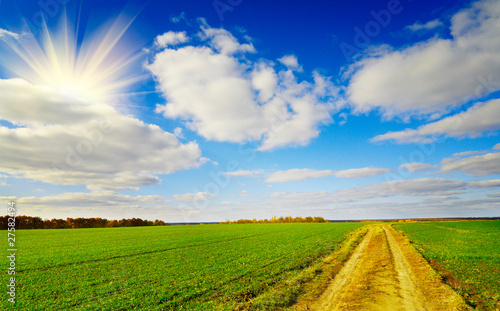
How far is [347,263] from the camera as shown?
69.5 feet

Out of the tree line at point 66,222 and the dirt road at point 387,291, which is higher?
the dirt road at point 387,291

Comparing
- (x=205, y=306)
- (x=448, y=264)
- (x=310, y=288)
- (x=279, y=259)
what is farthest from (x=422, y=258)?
(x=205, y=306)

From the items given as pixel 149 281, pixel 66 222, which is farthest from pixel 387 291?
pixel 66 222

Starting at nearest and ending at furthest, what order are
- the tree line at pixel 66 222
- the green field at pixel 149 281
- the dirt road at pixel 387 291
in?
1. the dirt road at pixel 387 291
2. the green field at pixel 149 281
3. the tree line at pixel 66 222

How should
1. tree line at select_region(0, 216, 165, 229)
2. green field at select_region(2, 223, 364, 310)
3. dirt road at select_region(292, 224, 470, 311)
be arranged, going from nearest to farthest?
dirt road at select_region(292, 224, 470, 311)
green field at select_region(2, 223, 364, 310)
tree line at select_region(0, 216, 165, 229)

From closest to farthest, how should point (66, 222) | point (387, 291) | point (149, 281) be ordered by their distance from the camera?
1. point (387, 291)
2. point (149, 281)
3. point (66, 222)

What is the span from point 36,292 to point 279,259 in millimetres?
17849

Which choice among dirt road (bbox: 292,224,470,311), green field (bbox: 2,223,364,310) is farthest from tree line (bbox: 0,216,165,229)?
dirt road (bbox: 292,224,470,311)

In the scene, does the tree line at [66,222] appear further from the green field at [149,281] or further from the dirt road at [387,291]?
the dirt road at [387,291]

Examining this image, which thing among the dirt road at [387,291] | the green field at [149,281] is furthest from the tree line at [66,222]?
the dirt road at [387,291]

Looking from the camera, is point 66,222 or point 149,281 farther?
point 66,222

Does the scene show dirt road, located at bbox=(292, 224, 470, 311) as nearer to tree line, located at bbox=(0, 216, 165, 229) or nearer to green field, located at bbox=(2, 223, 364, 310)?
green field, located at bbox=(2, 223, 364, 310)

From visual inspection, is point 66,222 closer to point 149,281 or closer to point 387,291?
point 149,281

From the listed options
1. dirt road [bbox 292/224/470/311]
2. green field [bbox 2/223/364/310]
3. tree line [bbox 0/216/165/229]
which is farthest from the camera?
tree line [bbox 0/216/165/229]
